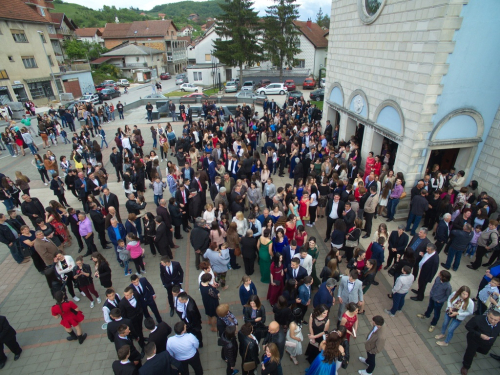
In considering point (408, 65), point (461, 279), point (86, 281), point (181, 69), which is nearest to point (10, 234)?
point (86, 281)

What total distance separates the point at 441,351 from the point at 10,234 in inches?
437

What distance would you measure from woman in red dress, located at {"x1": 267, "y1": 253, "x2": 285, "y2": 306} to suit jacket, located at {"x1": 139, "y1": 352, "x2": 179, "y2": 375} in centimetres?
276

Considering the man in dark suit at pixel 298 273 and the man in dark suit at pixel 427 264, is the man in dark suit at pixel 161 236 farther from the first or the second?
the man in dark suit at pixel 427 264

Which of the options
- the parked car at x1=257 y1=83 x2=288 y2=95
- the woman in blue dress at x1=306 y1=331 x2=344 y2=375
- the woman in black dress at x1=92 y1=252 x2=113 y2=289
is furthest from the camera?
the parked car at x1=257 y1=83 x2=288 y2=95

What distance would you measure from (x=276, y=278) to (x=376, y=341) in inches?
90.0

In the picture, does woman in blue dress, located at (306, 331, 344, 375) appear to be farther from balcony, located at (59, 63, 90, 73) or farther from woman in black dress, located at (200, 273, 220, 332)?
balcony, located at (59, 63, 90, 73)

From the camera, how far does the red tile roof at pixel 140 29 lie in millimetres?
66812

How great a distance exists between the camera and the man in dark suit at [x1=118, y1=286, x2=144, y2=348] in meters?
5.32

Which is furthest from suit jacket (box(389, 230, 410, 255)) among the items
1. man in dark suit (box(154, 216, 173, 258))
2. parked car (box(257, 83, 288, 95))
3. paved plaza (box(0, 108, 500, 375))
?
parked car (box(257, 83, 288, 95))

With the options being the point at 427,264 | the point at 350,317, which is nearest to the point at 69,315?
the point at 350,317

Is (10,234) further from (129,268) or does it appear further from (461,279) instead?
(461,279)

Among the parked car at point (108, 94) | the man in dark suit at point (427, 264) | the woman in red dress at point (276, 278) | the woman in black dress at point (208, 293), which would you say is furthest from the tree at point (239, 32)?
the woman in black dress at point (208, 293)

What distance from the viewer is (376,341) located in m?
4.88

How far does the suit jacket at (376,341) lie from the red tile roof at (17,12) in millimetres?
41133
